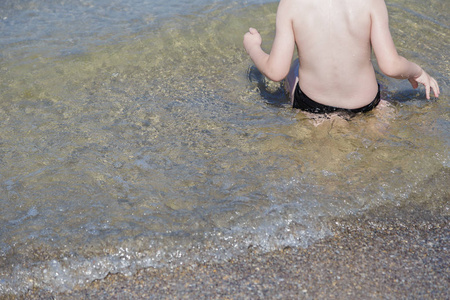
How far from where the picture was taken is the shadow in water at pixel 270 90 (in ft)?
13.0

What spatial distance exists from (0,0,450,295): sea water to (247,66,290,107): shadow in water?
0.02 meters

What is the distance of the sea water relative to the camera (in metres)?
2.57

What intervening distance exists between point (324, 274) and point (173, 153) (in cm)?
140

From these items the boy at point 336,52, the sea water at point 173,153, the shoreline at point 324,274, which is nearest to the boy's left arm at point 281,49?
the boy at point 336,52

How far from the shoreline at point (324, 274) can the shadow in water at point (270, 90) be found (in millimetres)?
1573

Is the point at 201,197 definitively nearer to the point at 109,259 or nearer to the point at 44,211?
the point at 109,259

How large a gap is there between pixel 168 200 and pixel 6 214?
0.93 meters

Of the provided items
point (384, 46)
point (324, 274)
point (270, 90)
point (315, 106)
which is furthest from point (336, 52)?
point (324, 274)

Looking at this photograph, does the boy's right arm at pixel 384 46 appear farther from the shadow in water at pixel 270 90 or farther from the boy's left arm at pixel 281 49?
the shadow in water at pixel 270 90

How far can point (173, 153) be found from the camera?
3.30 m

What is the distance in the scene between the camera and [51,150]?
337 centimetres

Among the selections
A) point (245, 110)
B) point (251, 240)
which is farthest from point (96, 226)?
point (245, 110)

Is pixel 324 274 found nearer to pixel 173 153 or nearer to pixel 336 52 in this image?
pixel 173 153

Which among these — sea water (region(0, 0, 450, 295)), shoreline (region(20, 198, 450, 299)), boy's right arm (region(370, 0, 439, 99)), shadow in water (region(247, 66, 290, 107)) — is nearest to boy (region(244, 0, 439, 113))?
boy's right arm (region(370, 0, 439, 99))
